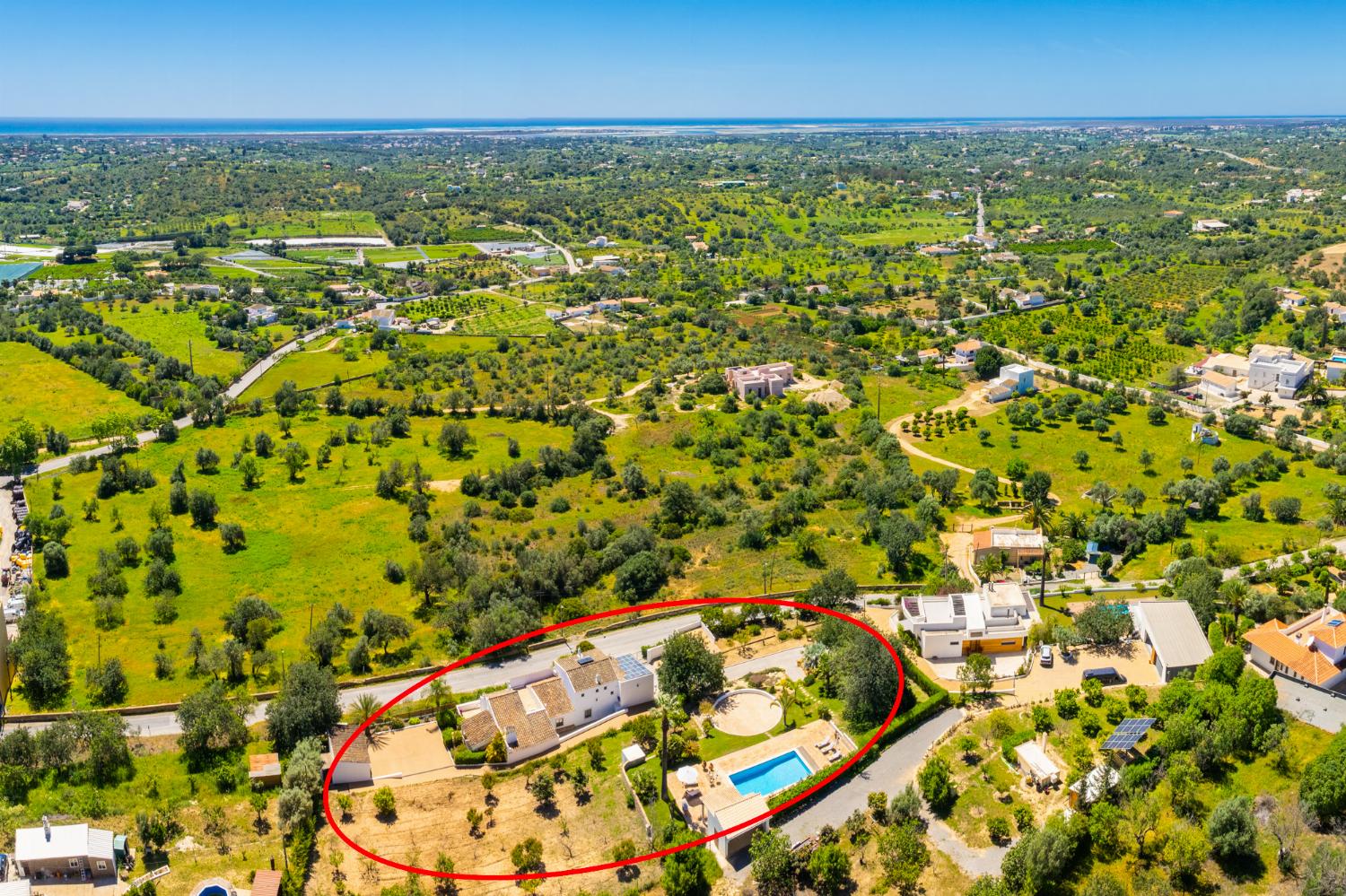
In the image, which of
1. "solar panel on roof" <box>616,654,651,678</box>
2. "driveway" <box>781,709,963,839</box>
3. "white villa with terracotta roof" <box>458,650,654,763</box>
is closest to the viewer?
"driveway" <box>781,709,963,839</box>

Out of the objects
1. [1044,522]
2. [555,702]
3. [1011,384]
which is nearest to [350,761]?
[555,702]

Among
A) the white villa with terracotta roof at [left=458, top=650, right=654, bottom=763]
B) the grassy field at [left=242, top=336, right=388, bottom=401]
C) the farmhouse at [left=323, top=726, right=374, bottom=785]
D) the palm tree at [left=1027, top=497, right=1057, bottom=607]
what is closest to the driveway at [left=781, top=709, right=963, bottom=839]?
the white villa with terracotta roof at [left=458, top=650, right=654, bottom=763]

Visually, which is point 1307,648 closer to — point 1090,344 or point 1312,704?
point 1312,704

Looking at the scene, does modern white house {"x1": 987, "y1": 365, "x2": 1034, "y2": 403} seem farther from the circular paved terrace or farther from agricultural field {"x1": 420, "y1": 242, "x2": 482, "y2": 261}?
agricultural field {"x1": 420, "y1": 242, "x2": 482, "y2": 261}

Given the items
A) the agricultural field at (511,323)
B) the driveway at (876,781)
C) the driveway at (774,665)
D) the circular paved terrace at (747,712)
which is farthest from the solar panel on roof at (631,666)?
the agricultural field at (511,323)

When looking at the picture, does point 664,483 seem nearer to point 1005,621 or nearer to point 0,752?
point 1005,621

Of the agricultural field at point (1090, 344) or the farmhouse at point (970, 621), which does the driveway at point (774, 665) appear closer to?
the farmhouse at point (970, 621)
